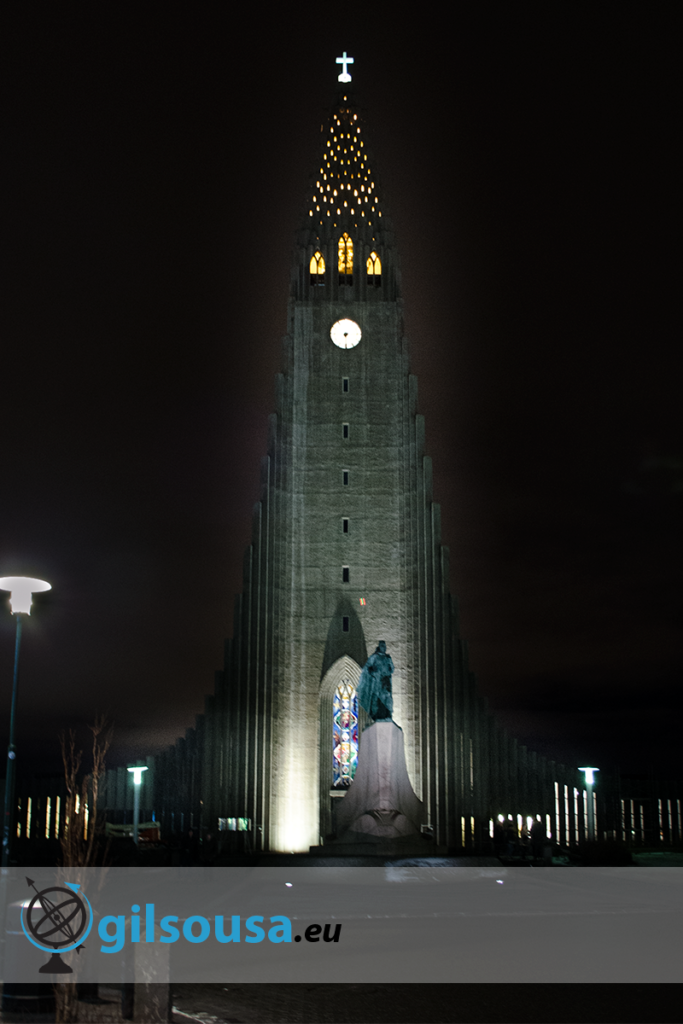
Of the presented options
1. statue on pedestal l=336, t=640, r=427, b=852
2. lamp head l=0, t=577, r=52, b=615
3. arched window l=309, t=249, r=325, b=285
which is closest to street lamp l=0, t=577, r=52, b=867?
lamp head l=0, t=577, r=52, b=615

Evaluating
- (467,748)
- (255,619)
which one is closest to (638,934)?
(467,748)

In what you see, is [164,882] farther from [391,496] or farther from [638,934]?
[391,496]

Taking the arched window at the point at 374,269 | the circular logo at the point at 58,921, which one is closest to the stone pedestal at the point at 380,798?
the circular logo at the point at 58,921

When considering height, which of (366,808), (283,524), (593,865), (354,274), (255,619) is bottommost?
(593,865)

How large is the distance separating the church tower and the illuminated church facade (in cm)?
6

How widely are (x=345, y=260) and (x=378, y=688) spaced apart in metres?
22.3

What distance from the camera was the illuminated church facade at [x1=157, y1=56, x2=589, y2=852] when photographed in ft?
114

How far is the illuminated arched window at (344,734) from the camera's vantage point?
1421 inches

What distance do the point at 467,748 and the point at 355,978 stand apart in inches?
987

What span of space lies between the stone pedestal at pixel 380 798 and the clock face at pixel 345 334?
19350mm

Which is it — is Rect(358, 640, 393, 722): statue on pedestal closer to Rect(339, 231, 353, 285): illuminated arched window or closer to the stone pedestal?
the stone pedestal

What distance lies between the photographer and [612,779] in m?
40.8

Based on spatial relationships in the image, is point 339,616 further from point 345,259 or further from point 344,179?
point 344,179

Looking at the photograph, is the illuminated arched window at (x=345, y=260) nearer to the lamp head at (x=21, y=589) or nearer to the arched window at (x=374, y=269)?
the arched window at (x=374, y=269)
